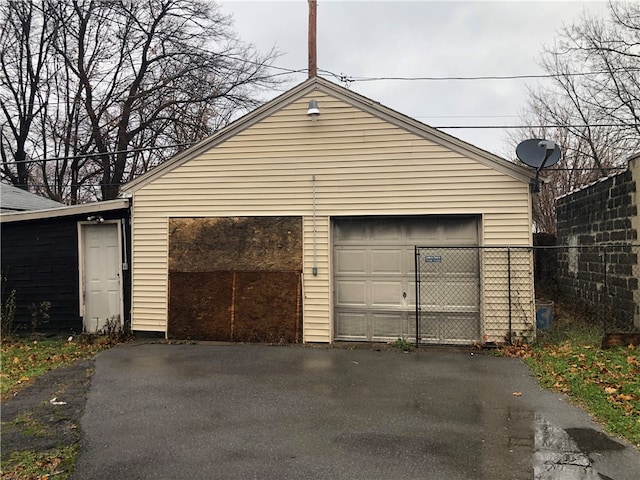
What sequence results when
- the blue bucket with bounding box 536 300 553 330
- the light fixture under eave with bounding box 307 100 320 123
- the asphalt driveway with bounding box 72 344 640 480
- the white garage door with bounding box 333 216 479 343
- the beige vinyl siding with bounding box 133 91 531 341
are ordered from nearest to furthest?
1. the asphalt driveway with bounding box 72 344 640 480
2. the beige vinyl siding with bounding box 133 91 531 341
3. the light fixture under eave with bounding box 307 100 320 123
4. the white garage door with bounding box 333 216 479 343
5. the blue bucket with bounding box 536 300 553 330

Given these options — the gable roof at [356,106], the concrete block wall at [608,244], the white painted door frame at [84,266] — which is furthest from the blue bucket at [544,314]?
the white painted door frame at [84,266]

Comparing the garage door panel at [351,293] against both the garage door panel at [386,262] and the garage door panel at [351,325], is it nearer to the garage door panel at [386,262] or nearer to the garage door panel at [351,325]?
the garage door panel at [351,325]

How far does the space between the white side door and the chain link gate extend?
19.2 ft

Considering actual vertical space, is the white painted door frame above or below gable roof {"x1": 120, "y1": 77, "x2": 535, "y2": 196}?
below

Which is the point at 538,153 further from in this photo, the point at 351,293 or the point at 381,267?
the point at 351,293

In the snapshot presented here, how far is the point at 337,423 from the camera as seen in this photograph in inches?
188

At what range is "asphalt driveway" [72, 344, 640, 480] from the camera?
3.80 m

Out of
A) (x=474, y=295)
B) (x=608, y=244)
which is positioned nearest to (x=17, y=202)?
(x=474, y=295)

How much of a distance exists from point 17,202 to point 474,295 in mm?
13264

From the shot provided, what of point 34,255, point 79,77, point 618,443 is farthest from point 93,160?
point 618,443

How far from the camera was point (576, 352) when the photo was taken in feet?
23.0

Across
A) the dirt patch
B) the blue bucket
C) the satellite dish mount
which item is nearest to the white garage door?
the satellite dish mount

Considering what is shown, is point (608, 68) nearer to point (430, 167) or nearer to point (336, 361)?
point (430, 167)

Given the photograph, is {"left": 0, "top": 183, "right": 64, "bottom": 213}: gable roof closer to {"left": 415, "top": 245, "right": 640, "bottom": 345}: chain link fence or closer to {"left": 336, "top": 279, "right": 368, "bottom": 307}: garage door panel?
{"left": 336, "top": 279, "right": 368, "bottom": 307}: garage door panel
